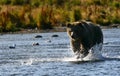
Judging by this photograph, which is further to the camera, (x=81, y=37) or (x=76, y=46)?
Answer: (x=76, y=46)

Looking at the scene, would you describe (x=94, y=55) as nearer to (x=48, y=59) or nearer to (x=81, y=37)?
(x=81, y=37)

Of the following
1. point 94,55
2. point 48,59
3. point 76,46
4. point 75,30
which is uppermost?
point 75,30

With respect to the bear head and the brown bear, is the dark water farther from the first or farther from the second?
the bear head

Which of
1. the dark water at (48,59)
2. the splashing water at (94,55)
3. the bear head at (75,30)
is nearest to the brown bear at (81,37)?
the bear head at (75,30)

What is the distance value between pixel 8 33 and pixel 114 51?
55.2 feet

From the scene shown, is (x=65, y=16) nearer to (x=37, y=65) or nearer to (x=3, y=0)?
(x=3, y=0)

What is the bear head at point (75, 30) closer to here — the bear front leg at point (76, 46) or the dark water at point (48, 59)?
the bear front leg at point (76, 46)

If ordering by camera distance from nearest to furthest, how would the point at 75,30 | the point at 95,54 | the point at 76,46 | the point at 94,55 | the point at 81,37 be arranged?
the point at 75,30 → the point at 81,37 → the point at 76,46 → the point at 94,55 → the point at 95,54

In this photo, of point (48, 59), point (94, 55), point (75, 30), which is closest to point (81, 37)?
point (75, 30)

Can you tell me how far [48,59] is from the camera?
26453 millimetres

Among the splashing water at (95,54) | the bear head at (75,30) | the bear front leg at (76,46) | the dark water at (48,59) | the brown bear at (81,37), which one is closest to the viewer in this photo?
the dark water at (48,59)

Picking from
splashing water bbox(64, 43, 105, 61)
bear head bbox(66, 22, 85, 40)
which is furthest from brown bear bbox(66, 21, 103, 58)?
splashing water bbox(64, 43, 105, 61)

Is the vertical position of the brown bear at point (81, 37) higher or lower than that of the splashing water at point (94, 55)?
higher

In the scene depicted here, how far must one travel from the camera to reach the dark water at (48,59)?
2184cm
